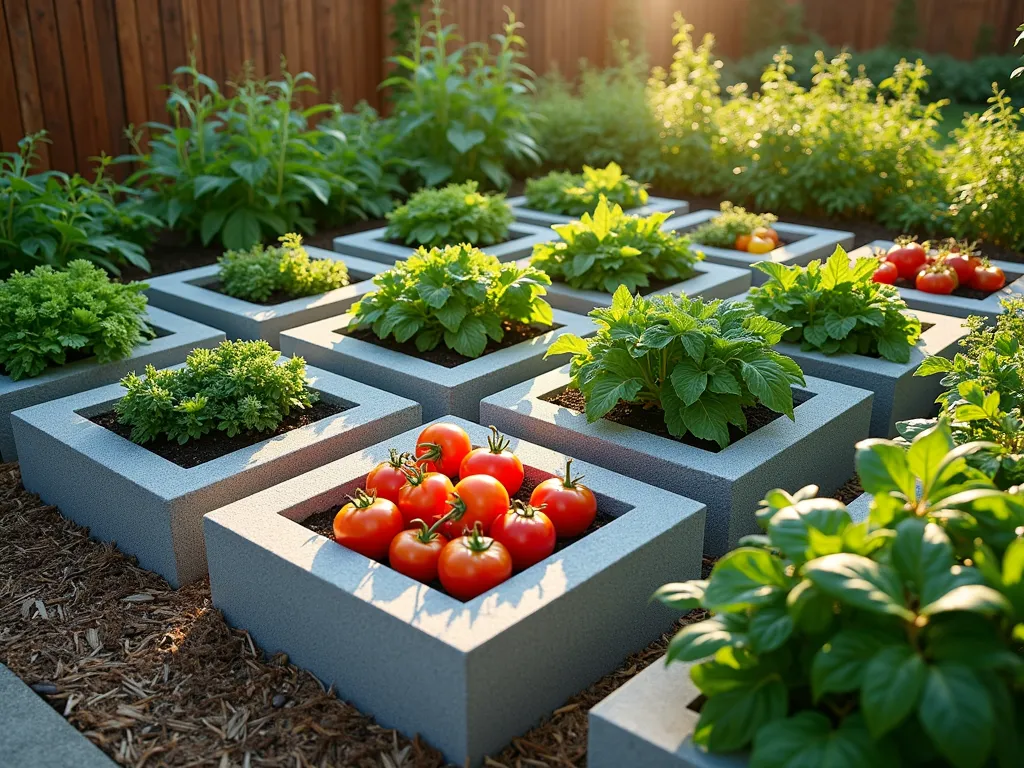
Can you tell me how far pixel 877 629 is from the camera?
1.75m

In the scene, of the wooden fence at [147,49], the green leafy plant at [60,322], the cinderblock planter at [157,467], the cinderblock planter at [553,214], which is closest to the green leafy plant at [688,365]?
the cinderblock planter at [157,467]

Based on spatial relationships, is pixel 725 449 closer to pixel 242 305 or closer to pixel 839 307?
pixel 839 307

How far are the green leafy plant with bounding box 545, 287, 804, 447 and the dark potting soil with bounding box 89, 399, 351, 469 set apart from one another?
1.04 meters

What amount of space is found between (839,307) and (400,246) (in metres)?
2.89

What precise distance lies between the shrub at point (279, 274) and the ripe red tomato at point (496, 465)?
243cm

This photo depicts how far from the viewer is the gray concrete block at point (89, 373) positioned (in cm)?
395

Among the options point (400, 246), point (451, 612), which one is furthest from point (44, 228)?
point (451, 612)

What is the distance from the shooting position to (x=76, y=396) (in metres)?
3.78

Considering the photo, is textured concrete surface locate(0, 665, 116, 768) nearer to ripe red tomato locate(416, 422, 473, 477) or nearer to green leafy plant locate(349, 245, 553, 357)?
ripe red tomato locate(416, 422, 473, 477)

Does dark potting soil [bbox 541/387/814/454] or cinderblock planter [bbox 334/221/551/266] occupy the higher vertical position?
cinderblock planter [bbox 334/221/551/266]

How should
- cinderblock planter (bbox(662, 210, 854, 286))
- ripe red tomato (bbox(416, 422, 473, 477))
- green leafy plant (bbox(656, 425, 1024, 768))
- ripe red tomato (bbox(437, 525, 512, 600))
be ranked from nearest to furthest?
green leafy plant (bbox(656, 425, 1024, 768)) < ripe red tomato (bbox(437, 525, 512, 600)) < ripe red tomato (bbox(416, 422, 473, 477)) < cinderblock planter (bbox(662, 210, 854, 286))

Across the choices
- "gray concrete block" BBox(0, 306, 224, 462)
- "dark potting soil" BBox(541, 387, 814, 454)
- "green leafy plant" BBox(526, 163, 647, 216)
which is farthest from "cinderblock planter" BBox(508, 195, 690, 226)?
"dark potting soil" BBox(541, 387, 814, 454)

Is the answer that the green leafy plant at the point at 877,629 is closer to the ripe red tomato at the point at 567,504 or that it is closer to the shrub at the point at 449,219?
the ripe red tomato at the point at 567,504

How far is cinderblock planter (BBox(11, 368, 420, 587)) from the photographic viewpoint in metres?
3.08
